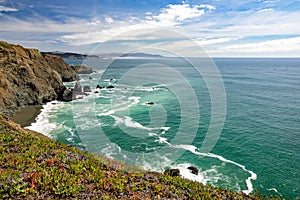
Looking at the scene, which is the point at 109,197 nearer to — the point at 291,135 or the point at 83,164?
the point at 83,164

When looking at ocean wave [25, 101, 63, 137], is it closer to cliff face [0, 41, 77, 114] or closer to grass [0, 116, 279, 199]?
cliff face [0, 41, 77, 114]

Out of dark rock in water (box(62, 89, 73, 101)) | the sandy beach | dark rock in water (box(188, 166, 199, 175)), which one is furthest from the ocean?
dark rock in water (box(62, 89, 73, 101))

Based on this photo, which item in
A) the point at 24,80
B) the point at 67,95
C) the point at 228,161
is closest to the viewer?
the point at 228,161

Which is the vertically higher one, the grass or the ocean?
the grass

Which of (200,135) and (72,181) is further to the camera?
(200,135)

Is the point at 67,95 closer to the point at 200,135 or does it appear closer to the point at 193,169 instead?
the point at 200,135

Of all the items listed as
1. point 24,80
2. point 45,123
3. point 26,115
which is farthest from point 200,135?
point 24,80

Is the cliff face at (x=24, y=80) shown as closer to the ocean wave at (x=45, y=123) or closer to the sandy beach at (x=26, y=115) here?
the sandy beach at (x=26, y=115)
